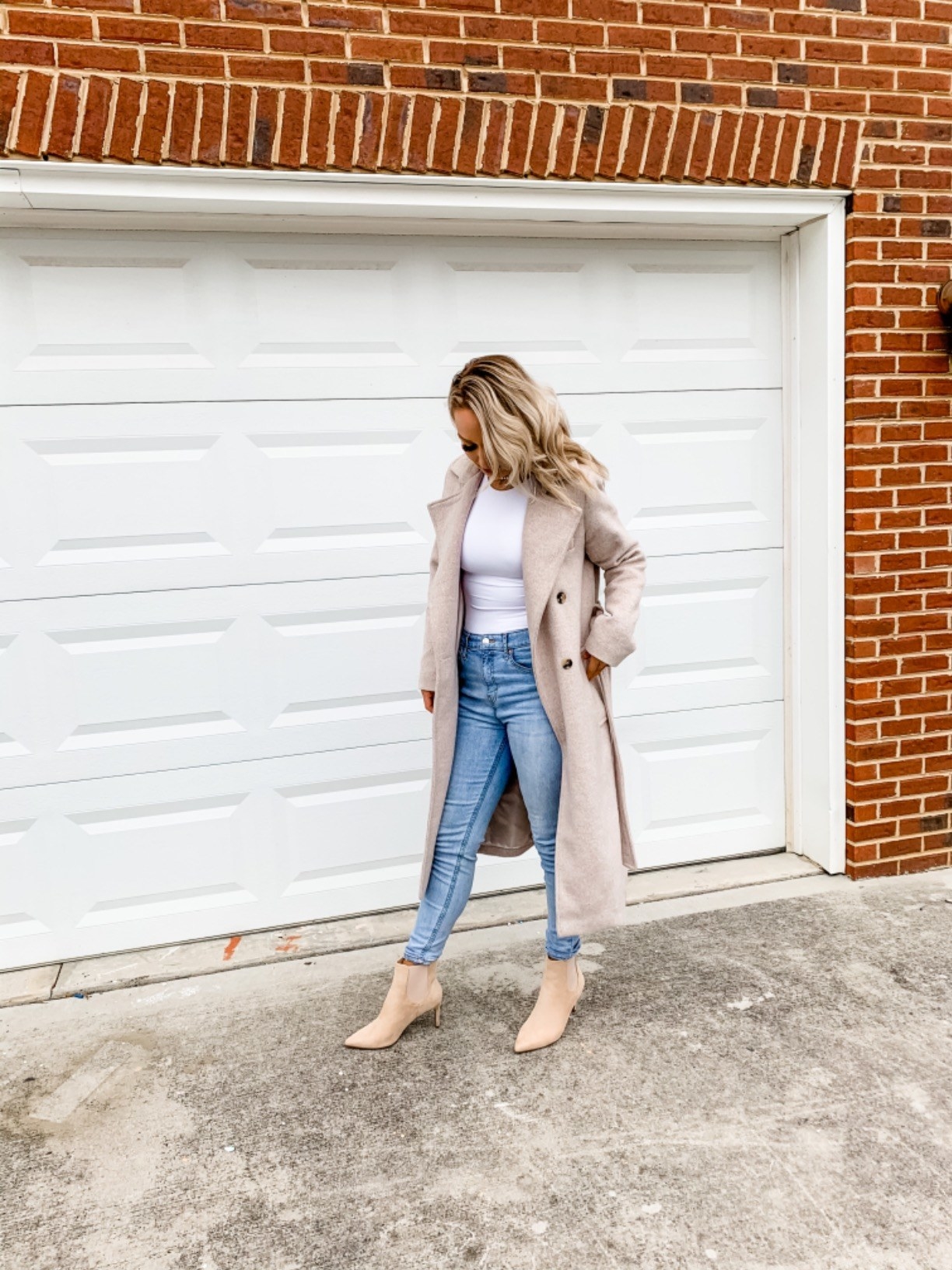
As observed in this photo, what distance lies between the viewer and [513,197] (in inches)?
141

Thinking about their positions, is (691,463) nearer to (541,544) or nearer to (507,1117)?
(541,544)

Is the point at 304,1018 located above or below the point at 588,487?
below

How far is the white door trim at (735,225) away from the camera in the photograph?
3.29m

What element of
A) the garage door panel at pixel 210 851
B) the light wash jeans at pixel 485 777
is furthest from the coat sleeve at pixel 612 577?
the garage door panel at pixel 210 851

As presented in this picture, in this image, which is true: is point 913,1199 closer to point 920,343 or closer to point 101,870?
point 101,870

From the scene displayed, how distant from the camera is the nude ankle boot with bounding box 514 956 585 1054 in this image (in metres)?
3.05

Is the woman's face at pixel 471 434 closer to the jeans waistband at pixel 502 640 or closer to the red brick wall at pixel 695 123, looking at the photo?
the jeans waistband at pixel 502 640

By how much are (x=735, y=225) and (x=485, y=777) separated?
233 cm

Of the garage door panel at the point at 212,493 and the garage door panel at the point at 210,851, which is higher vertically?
the garage door panel at the point at 212,493

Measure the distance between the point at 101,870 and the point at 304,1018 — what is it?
0.98m

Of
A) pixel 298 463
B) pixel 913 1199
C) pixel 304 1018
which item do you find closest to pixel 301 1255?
pixel 304 1018

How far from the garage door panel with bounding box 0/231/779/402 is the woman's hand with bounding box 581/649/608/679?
140 cm

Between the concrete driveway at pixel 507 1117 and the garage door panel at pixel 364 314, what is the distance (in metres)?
2.08

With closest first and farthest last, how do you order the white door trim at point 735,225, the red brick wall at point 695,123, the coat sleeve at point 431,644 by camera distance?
the coat sleeve at point 431,644
the red brick wall at point 695,123
the white door trim at point 735,225
